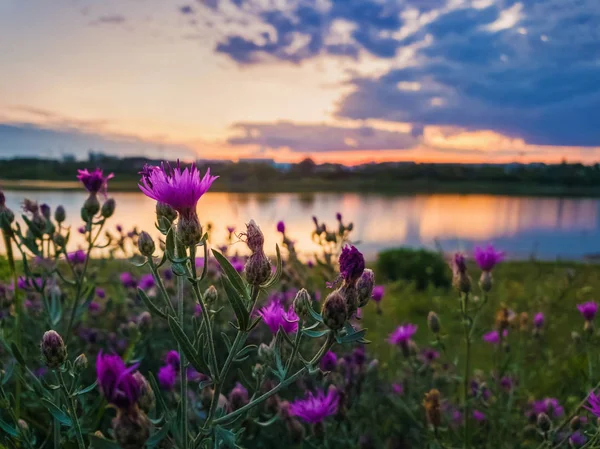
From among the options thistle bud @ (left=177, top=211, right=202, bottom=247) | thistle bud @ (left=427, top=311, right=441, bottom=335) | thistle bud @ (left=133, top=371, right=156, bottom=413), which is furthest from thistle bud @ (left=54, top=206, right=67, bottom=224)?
thistle bud @ (left=427, top=311, right=441, bottom=335)

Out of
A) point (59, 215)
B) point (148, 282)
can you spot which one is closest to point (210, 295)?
point (59, 215)

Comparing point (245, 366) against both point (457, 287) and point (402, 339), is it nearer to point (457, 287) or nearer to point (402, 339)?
point (402, 339)

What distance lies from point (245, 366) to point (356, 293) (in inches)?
82.5

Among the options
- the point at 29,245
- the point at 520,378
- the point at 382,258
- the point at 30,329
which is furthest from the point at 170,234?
the point at 382,258

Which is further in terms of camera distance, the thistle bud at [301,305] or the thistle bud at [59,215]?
the thistle bud at [59,215]

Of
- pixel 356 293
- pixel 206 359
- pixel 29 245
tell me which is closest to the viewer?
pixel 206 359

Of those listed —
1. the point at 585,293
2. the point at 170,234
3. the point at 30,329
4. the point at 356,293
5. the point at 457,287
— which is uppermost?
the point at 170,234

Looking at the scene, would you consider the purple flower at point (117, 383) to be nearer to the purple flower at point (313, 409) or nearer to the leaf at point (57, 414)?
the leaf at point (57, 414)

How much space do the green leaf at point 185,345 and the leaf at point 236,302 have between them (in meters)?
0.13

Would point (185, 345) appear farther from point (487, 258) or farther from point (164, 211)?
point (487, 258)

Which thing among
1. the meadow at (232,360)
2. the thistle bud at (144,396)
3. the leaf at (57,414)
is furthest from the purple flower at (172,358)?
the leaf at (57,414)

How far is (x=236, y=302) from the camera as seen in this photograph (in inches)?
44.3

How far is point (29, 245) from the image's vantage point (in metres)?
2.04

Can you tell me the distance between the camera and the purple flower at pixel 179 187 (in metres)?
1.31
